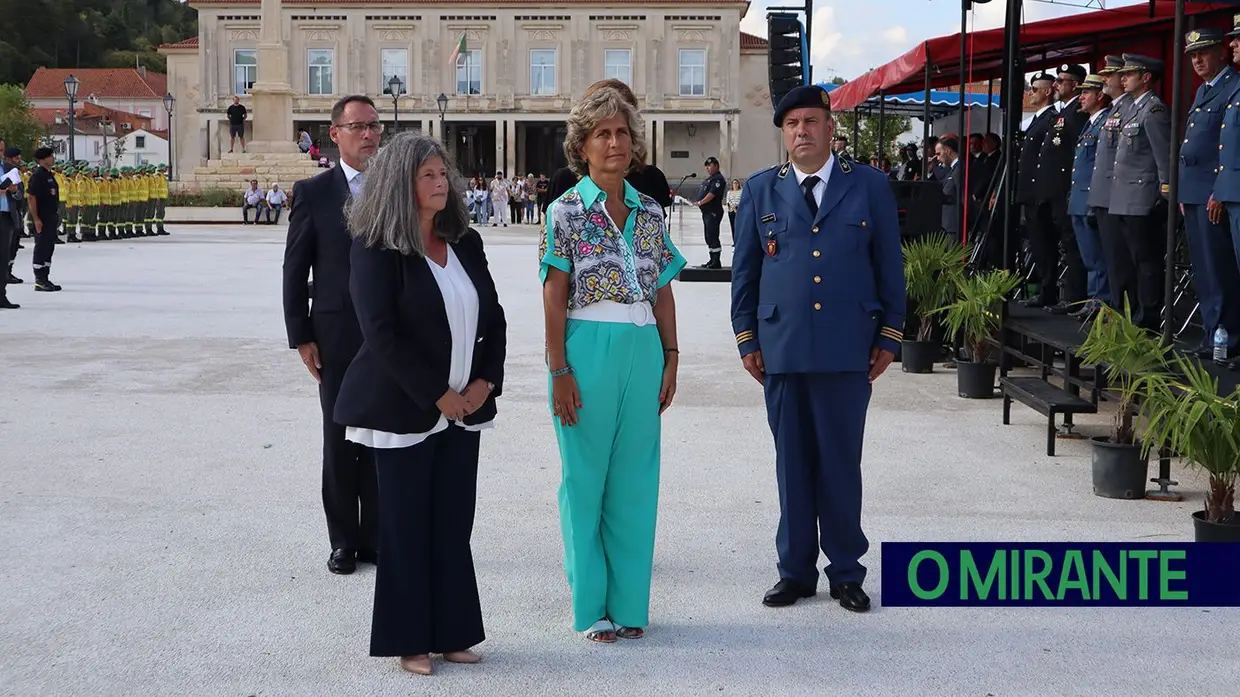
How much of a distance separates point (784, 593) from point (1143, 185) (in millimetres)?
5581

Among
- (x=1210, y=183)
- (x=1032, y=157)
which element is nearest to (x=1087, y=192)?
(x=1032, y=157)

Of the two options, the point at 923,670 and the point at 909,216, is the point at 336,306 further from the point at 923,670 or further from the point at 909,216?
the point at 909,216

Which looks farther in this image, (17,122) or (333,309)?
(17,122)

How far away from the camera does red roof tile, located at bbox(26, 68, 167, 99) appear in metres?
110

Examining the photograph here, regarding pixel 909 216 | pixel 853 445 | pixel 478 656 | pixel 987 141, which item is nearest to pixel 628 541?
pixel 478 656

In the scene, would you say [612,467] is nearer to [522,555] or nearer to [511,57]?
[522,555]

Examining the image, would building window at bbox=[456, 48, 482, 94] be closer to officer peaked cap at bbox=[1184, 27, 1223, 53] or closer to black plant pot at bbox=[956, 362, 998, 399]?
black plant pot at bbox=[956, 362, 998, 399]

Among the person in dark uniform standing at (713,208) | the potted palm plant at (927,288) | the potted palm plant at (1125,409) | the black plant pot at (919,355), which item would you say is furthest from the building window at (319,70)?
the potted palm plant at (1125,409)

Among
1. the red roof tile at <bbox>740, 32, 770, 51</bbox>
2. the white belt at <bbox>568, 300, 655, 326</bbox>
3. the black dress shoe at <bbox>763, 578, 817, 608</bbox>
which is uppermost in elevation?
the red roof tile at <bbox>740, 32, 770, 51</bbox>

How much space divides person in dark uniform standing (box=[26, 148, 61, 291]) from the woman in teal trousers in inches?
593

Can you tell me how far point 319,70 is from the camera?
7481 centimetres

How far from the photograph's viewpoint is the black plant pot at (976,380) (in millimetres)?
10281

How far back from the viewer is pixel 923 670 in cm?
465

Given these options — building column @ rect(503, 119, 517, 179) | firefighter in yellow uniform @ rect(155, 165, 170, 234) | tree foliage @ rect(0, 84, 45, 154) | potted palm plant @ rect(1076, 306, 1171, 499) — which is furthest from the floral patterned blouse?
tree foliage @ rect(0, 84, 45, 154)
